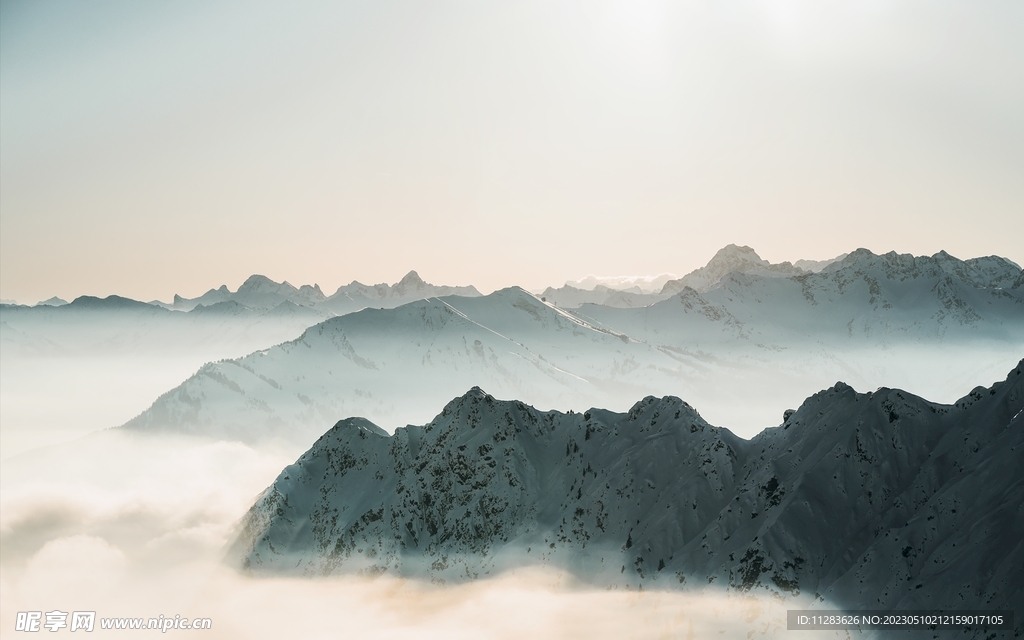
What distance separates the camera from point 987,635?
14000cm

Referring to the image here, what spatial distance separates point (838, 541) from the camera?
183m

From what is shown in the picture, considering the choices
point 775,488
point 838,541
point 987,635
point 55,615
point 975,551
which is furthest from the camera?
point 775,488

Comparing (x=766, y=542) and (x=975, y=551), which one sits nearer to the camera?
(x=975, y=551)

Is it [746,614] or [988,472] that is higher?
[988,472]

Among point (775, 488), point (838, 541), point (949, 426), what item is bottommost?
point (838, 541)

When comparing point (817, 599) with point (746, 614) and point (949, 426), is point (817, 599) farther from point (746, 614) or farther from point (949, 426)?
point (949, 426)

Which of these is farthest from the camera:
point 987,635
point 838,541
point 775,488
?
point 775,488

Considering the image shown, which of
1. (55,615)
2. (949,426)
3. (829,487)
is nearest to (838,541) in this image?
(829,487)

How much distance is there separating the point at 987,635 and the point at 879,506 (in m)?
47.4

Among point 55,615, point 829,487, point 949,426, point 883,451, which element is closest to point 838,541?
point 829,487

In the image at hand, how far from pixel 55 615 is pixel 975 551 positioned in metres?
194

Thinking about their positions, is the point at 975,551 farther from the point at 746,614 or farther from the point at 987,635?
the point at 746,614

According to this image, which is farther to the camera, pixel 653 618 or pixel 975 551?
pixel 653 618

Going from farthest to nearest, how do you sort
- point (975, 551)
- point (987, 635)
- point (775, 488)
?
1. point (775, 488)
2. point (975, 551)
3. point (987, 635)
